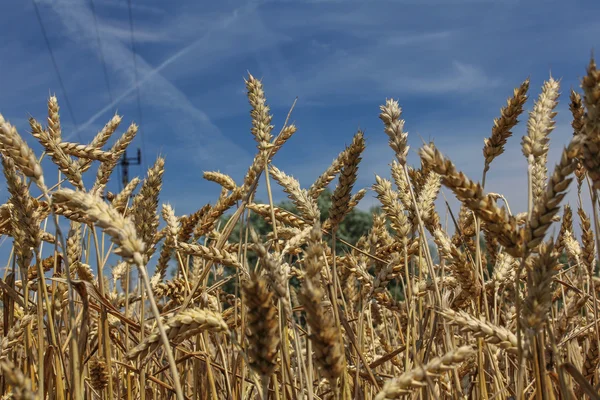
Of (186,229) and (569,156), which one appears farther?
(186,229)

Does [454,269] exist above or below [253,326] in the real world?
above

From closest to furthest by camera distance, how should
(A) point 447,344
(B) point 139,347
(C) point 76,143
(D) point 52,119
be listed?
(B) point 139,347, (A) point 447,344, (C) point 76,143, (D) point 52,119

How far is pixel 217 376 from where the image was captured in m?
2.92

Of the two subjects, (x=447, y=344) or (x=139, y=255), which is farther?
(x=447, y=344)

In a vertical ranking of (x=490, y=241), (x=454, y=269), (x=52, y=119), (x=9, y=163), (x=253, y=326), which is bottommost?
(x=253, y=326)

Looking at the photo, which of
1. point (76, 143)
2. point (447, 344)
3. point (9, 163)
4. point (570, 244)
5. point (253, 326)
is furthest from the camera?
point (570, 244)

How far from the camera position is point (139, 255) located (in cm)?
114

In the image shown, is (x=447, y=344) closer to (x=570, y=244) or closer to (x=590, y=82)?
(x=590, y=82)

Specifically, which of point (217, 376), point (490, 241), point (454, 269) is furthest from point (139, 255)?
point (217, 376)

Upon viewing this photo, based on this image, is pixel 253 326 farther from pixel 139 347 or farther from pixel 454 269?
pixel 454 269

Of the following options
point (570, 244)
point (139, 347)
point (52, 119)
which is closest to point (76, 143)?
point (52, 119)

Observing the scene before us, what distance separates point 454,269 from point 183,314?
961 mm

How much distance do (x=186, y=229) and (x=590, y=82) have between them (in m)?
2.01

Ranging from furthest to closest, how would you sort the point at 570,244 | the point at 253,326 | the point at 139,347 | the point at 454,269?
the point at 570,244, the point at 454,269, the point at 139,347, the point at 253,326
